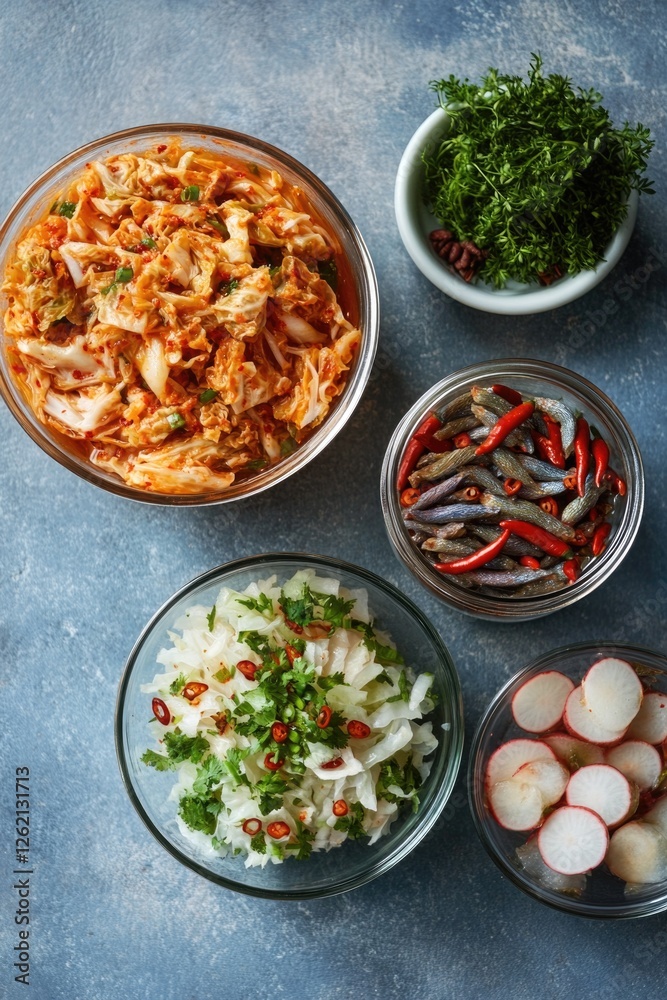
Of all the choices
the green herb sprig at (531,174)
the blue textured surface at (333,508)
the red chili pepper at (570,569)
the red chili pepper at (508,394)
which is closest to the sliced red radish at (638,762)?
the blue textured surface at (333,508)

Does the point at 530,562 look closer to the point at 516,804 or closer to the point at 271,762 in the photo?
the point at 516,804

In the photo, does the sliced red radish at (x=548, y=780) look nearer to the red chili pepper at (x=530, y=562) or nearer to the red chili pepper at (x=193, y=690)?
the red chili pepper at (x=530, y=562)

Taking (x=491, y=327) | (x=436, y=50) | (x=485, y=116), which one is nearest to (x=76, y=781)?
(x=491, y=327)

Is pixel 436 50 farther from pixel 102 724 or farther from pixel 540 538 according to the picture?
pixel 102 724

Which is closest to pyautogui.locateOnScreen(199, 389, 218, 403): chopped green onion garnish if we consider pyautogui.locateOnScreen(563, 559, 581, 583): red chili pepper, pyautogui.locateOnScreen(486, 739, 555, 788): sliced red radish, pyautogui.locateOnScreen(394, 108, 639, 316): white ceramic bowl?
pyautogui.locateOnScreen(394, 108, 639, 316): white ceramic bowl

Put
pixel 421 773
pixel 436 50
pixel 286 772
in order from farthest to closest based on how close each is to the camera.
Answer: pixel 436 50 < pixel 421 773 < pixel 286 772

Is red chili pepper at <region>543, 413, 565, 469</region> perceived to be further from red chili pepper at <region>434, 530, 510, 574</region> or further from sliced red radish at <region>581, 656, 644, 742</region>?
sliced red radish at <region>581, 656, 644, 742</region>

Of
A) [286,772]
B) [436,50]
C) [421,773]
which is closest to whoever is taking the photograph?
[286,772]
